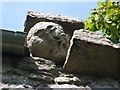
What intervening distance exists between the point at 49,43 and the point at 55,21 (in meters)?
0.89

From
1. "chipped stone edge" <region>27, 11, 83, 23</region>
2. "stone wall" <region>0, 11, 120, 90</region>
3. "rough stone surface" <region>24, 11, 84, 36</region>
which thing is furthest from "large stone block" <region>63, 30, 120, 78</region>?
"chipped stone edge" <region>27, 11, 83, 23</region>

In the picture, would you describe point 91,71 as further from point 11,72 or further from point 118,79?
point 11,72

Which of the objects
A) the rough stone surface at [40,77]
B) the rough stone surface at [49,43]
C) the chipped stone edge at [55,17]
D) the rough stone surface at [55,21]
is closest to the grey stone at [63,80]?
the rough stone surface at [40,77]

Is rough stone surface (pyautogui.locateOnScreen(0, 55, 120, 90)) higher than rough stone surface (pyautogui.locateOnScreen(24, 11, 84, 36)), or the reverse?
rough stone surface (pyautogui.locateOnScreen(24, 11, 84, 36))

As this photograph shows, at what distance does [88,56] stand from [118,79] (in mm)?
360

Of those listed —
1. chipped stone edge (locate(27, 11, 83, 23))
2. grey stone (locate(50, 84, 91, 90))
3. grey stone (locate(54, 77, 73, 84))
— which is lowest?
grey stone (locate(50, 84, 91, 90))

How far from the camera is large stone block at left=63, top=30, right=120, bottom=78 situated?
2816mm

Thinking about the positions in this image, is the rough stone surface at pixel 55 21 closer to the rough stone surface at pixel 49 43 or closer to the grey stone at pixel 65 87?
the rough stone surface at pixel 49 43

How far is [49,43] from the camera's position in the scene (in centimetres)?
311

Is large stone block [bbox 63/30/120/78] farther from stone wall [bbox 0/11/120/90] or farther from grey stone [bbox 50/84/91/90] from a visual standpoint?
grey stone [bbox 50/84/91/90]

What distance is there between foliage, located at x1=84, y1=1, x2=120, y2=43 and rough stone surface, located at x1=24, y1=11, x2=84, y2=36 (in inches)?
44.2

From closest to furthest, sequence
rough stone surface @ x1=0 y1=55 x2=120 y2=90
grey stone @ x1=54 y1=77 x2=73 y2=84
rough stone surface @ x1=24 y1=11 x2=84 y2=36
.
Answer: rough stone surface @ x1=0 y1=55 x2=120 y2=90 < grey stone @ x1=54 y1=77 x2=73 y2=84 < rough stone surface @ x1=24 y1=11 x2=84 y2=36

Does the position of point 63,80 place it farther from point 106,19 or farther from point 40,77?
point 106,19

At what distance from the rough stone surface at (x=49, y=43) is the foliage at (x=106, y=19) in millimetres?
1951
